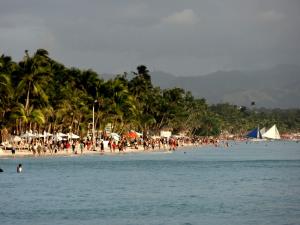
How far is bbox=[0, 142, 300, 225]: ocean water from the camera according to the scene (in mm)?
38562

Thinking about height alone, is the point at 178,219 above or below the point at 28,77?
below

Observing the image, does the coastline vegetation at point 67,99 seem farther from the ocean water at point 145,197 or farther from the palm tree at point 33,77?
the ocean water at point 145,197

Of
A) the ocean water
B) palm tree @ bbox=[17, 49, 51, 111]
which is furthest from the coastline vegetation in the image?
the ocean water

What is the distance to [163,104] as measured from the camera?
586ft

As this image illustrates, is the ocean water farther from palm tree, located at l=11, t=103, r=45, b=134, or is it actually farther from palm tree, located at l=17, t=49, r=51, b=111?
palm tree, located at l=17, t=49, r=51, b=111

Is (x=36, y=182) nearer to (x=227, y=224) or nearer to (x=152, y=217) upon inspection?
(x=152, y=217)

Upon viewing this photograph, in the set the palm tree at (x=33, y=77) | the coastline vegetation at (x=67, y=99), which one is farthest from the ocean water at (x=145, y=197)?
the palm tree at (x=33, y=77)

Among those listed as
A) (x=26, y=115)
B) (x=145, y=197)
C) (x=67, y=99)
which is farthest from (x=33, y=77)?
(x=145, y=197)

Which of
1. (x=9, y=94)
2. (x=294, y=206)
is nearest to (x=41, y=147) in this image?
(x=9, y=94)

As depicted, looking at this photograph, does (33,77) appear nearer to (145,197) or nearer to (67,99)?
(67,99)

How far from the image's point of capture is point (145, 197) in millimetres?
48969

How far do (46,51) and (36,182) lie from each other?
47.4 meters

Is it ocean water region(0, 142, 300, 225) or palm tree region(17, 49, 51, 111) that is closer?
ocean water region(0, 142, 300, 225)

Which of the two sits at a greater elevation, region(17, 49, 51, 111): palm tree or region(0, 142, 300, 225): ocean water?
region(17, 49, 51, 111): palm tree
